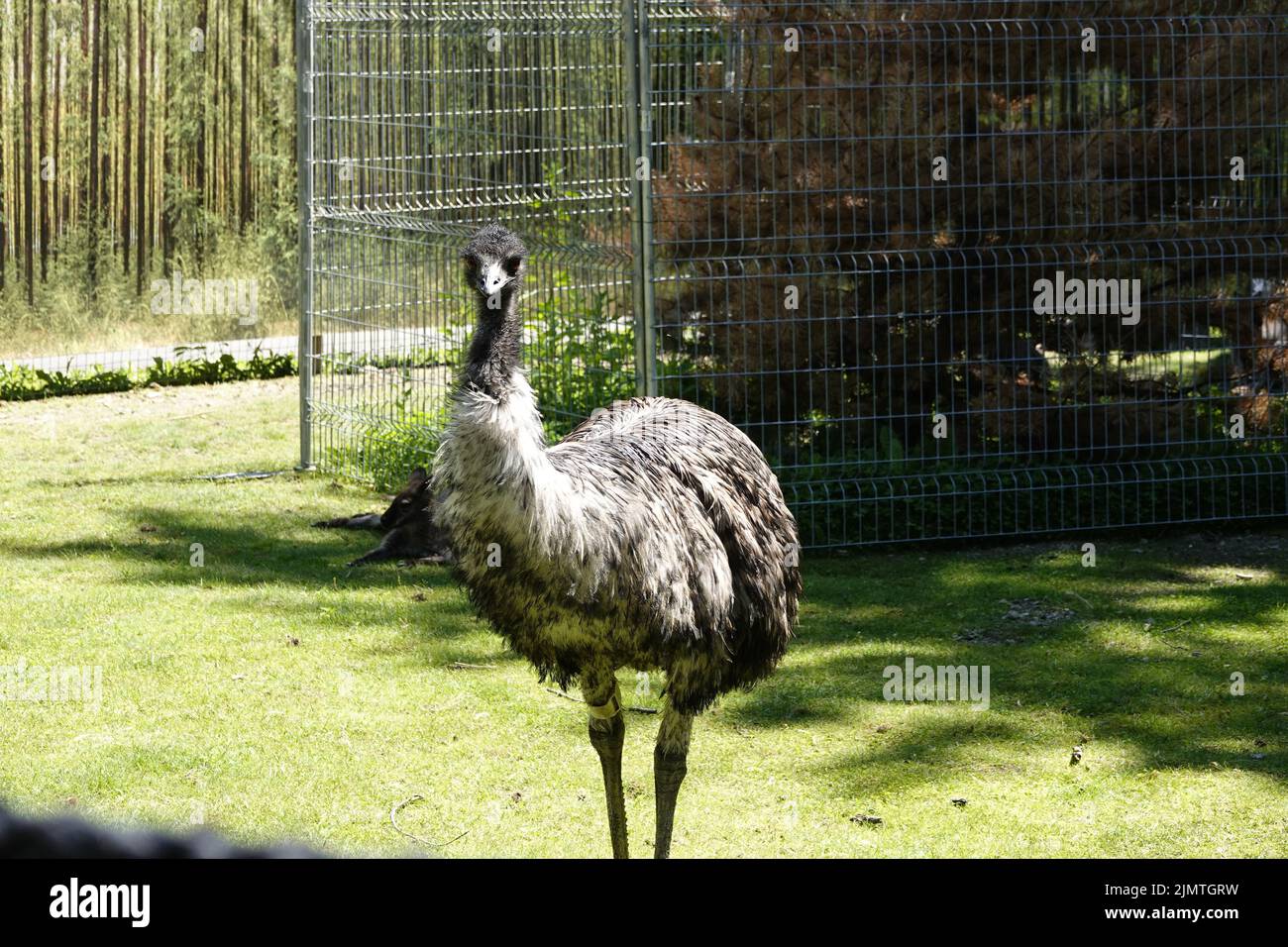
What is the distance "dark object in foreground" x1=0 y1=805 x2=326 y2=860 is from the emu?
2.69 m

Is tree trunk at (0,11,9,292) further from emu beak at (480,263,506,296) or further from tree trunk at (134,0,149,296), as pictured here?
emu beak at (480,263,506,296)

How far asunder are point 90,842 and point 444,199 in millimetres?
8758

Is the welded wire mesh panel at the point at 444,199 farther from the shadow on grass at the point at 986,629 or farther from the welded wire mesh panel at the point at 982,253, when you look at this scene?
the shadow on grass at the point at 986,629

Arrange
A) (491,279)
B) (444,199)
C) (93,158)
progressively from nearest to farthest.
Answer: (491,279)
(444,199)
(93,158)

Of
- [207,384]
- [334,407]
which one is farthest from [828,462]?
[207,384]

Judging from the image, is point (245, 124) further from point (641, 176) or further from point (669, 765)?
point (669, 765)

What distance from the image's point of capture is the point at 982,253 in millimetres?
9000

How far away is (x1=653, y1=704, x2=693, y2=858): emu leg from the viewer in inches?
172

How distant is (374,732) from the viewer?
574 cm

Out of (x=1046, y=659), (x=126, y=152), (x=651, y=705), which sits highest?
(x=126, y=152)

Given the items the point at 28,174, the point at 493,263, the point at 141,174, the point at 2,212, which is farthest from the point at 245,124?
the point at 493,263

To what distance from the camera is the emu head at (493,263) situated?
→ 366cm

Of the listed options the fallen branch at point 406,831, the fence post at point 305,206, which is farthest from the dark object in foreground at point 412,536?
the fallen branch at point 406,831

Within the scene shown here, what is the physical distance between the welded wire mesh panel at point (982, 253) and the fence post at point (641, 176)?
36cm
